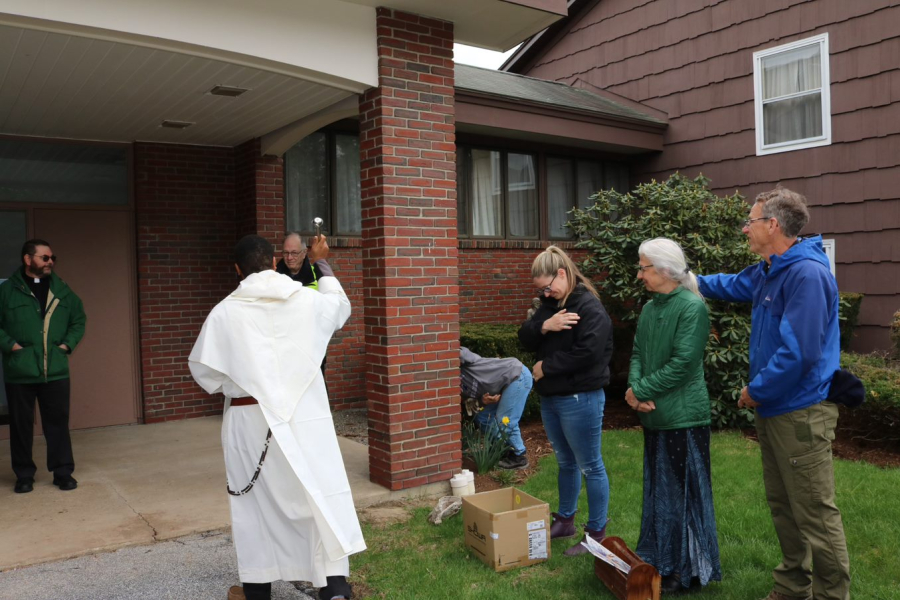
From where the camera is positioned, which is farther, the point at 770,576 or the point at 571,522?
the point at 571,522

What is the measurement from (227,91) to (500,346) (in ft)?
12.3

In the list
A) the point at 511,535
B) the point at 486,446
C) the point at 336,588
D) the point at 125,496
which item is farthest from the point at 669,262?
the point at 125,496

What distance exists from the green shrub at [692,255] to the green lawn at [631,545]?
6.11 ft

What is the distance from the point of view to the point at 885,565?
163 inches

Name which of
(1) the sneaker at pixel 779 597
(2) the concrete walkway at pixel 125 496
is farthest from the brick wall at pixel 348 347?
(1) the sneaker at pixel 779 597

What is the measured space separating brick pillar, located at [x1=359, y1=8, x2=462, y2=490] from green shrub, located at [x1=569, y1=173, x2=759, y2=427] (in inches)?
126

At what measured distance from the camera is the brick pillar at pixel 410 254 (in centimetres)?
556

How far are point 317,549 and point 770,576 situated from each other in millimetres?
2418

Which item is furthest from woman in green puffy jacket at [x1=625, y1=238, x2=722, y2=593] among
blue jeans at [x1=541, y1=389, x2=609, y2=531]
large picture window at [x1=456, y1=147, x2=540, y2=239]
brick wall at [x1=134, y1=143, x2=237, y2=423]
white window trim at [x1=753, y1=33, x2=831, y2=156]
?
white window trim at [x1=753, y1=33, x2=831, y2=156]

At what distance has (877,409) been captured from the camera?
6.54m

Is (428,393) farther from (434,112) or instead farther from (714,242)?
(714,242)

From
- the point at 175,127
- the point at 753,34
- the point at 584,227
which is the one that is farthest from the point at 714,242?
the point at 175,127

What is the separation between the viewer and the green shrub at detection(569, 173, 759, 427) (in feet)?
25.6

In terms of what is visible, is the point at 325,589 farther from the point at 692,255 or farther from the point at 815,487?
the point at 692,255
